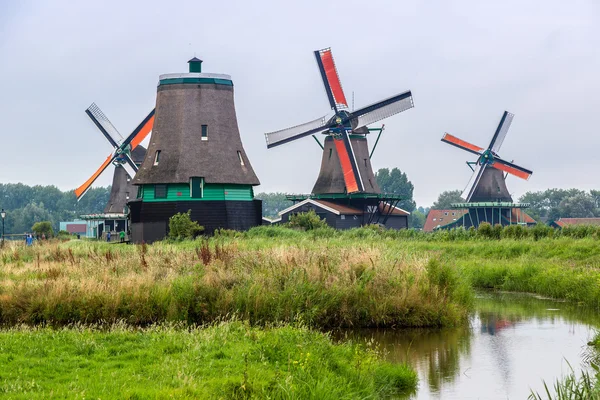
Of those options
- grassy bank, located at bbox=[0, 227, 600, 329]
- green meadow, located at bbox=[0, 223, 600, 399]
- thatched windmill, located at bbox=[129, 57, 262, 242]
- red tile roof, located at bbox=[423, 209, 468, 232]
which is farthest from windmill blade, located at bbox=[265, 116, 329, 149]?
red tile roof, located at bbox=[423, 209, 468, 232]

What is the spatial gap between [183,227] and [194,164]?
3247mm

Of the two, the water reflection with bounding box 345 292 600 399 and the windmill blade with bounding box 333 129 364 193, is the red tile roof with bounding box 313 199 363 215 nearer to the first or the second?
the windmill blade with bounding box 333 129 364 193

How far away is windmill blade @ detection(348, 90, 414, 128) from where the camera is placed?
159 ft

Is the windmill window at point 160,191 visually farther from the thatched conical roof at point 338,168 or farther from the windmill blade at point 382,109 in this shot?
the thatched conical roof at point 338,168

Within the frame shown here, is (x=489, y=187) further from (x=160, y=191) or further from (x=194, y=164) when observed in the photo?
(x=160, y=191)

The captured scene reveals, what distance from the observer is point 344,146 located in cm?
5194

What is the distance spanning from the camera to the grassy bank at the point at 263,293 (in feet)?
54.0

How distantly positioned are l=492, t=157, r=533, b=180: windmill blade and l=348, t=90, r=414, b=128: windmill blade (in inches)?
660

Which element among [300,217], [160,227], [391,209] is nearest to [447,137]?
[391,209]

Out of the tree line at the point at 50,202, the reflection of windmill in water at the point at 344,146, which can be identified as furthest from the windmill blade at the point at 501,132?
the tree line at the point at 50,202

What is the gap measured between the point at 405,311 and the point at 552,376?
4.71 metres

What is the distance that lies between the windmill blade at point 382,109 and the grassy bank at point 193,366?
119ft

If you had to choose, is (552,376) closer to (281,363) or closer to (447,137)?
(281,363)

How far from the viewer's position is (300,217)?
1724 inches
